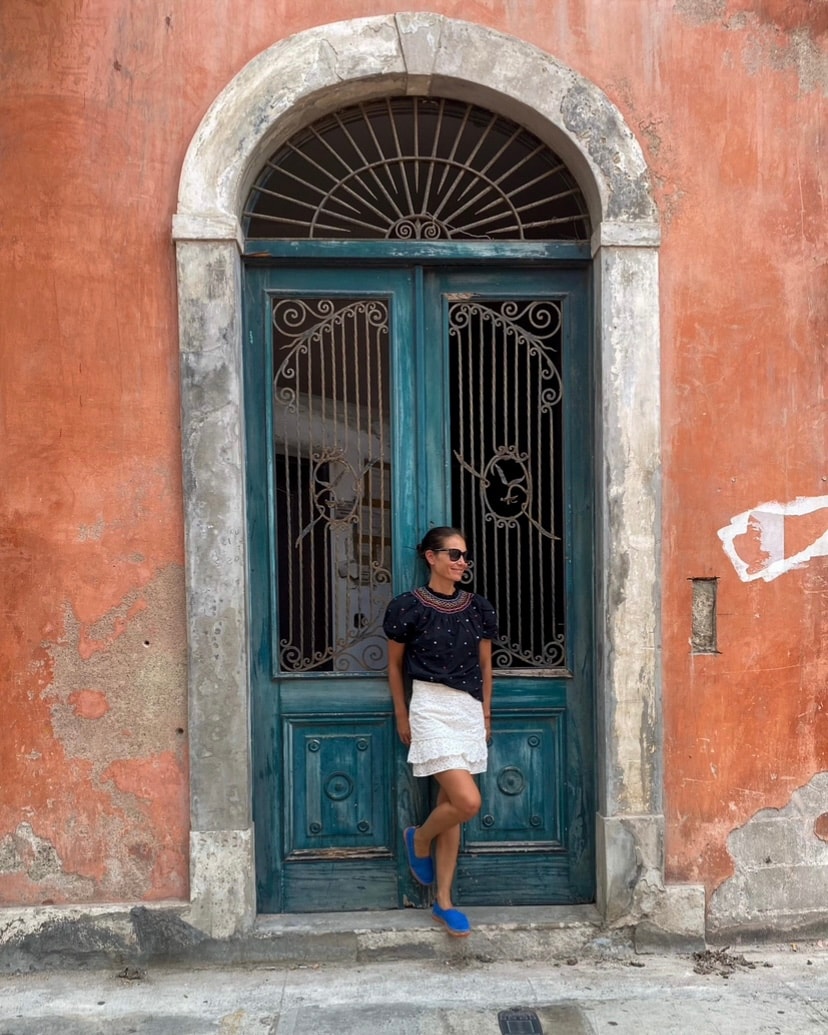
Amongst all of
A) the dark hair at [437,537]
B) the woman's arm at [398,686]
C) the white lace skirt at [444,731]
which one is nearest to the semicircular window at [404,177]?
the dark hair at [437,537]

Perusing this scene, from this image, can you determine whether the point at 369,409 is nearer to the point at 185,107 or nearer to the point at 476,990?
the point at 185,107

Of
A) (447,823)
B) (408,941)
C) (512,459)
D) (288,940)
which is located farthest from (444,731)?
(512,459)

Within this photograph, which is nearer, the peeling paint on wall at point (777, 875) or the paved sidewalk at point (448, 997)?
the paved sidewalk at point (448, 997)

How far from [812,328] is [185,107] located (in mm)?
3006

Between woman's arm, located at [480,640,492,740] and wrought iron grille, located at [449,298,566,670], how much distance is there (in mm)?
153

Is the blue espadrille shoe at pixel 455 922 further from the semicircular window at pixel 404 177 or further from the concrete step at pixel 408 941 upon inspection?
the semicircular window at pixel 404 177

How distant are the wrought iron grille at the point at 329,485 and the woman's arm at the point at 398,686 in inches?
7.8

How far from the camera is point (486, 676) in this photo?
430 cm

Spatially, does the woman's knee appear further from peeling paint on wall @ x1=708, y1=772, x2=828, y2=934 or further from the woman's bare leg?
peeling paint on wall @ x1=708, y1=772, x2=828, y2=934

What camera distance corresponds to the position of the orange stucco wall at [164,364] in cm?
412

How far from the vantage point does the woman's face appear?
409 cm

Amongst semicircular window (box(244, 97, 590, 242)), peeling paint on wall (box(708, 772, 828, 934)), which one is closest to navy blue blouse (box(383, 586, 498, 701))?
peeling paint on wall (box(708, 772, 828, 934))

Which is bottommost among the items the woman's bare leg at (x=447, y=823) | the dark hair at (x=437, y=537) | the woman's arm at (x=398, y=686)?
the woman's bare leg at (x=447, y=823)

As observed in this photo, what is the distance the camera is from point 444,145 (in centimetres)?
444
